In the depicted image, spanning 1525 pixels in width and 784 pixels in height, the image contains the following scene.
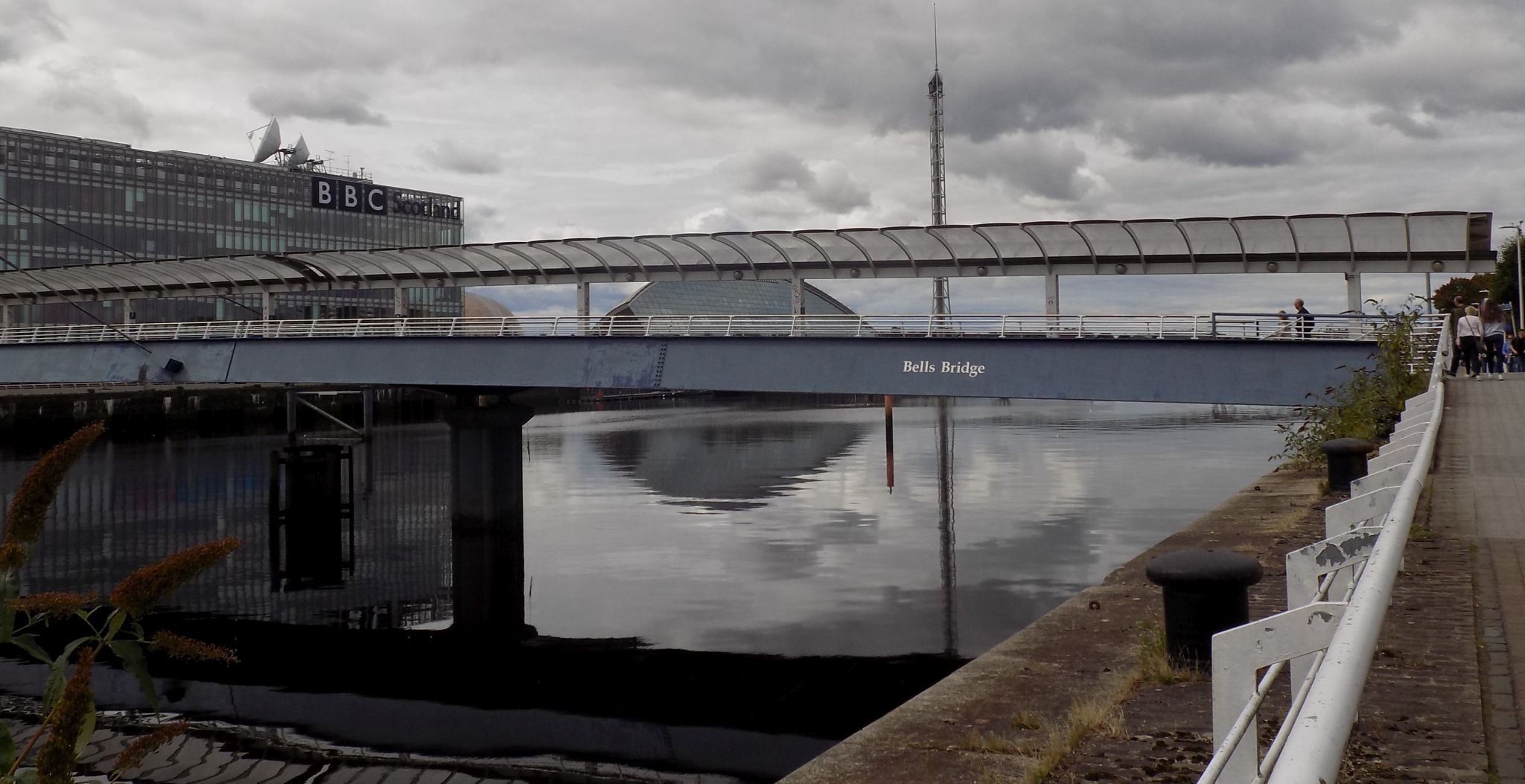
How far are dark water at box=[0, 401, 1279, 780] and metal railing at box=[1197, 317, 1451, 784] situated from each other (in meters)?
12.4

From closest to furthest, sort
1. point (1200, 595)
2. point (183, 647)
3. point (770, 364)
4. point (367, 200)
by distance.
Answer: point (183, 647)
point (1200, 595)
point (770, 364)
point (367, 200)

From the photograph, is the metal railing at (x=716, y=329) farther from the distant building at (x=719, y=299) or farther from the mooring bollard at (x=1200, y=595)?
the distant building at (x=719, y=299)

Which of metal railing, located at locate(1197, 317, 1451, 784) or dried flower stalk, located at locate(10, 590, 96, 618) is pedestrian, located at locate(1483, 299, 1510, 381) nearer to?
metal railing, located at locate(1197, 317, 1451, 784)

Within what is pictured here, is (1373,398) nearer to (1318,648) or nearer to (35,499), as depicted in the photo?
(1318,648)

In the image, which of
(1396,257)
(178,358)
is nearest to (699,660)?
(1396,257)

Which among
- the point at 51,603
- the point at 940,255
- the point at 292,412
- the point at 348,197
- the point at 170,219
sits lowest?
the point at 51,603

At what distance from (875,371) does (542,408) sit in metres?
95.8

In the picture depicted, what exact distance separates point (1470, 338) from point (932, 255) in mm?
13968

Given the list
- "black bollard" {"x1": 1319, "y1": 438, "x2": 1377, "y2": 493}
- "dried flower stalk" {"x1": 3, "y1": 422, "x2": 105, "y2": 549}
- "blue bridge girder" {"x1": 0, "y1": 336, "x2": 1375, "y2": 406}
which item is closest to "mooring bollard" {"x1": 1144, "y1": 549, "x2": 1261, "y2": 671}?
"dried flower stalk" {"x1": 3, "y1": 422, "x2": 105, "y2": 549}

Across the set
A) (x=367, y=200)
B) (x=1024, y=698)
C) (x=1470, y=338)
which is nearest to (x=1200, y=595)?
(x=1024, y=698)

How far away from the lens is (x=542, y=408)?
118750 millimetres

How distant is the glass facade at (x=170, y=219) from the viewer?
288 feet

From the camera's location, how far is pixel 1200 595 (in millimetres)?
7547

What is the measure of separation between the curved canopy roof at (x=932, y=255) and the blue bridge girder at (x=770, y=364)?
4.70 m
